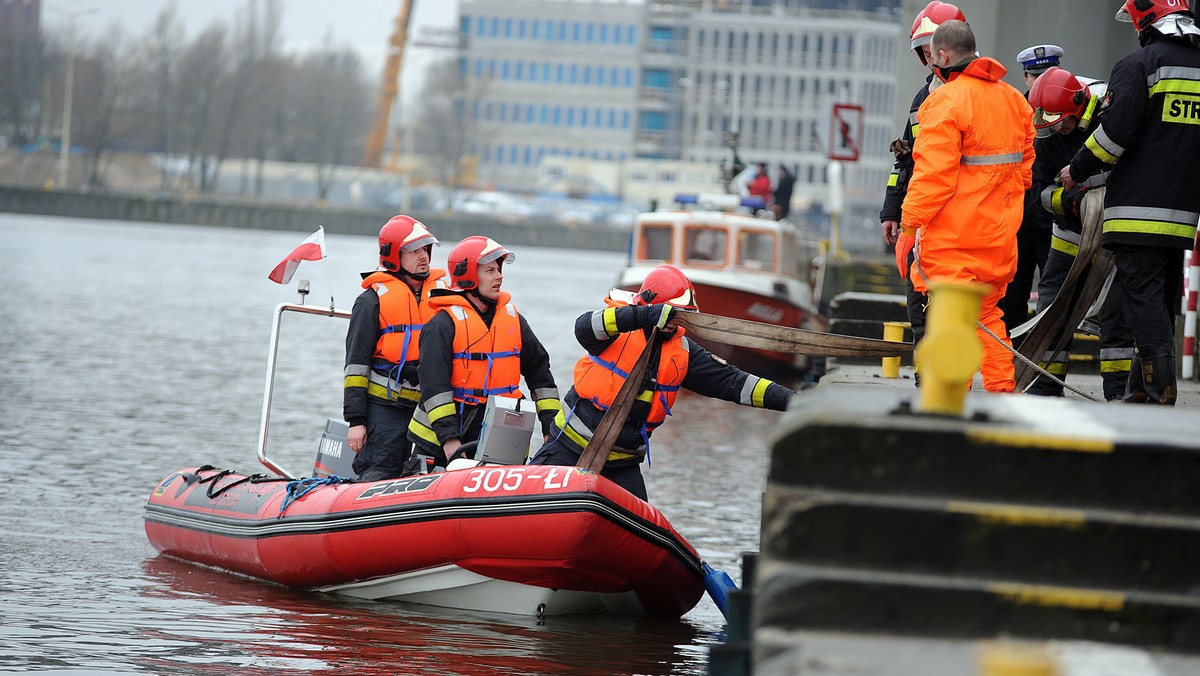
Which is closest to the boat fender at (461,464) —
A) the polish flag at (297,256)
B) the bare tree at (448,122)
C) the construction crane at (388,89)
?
the polish flag at (297,256)

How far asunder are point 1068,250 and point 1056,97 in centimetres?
80

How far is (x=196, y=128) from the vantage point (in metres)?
98.0

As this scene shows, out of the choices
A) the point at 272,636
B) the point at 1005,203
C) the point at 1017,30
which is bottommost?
the point at 272,636

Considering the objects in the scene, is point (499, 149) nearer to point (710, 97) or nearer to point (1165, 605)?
point (710, 97)

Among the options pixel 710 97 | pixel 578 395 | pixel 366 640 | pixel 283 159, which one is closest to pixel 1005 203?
pixel 578 395

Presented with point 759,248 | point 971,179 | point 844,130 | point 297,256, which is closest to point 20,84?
point 759,248

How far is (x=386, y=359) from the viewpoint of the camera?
27.8 feet

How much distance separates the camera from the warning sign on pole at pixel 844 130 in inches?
869

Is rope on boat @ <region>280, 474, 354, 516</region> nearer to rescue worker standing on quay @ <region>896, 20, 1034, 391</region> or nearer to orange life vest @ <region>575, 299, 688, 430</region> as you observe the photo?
orange life vest @ <region>575, 299, 688, 430</region>

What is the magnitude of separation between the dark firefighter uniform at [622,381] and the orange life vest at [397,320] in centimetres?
121

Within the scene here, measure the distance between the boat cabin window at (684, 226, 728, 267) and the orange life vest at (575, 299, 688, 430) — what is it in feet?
52.3

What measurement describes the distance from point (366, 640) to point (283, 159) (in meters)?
102

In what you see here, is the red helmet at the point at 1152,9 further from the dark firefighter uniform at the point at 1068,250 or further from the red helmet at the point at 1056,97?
the red helmet at the point at 1056,97

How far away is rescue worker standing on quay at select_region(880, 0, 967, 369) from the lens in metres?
7.13
